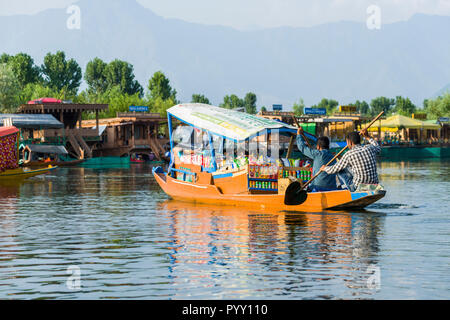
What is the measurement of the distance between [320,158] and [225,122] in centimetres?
425

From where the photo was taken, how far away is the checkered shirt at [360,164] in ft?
60.1

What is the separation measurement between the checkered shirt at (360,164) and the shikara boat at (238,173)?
1.41ft

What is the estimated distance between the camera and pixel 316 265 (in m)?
12.3

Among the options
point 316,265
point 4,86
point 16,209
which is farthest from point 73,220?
point 4,86

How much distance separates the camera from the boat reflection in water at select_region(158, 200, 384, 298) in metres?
11.0

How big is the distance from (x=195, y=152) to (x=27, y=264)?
13.0 m

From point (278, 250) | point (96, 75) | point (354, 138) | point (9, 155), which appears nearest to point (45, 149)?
point (9, 155)

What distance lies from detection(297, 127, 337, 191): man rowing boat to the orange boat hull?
34 cm

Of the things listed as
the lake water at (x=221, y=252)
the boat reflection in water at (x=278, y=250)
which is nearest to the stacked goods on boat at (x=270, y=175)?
the boat reflection in water at (x=278, y=250)

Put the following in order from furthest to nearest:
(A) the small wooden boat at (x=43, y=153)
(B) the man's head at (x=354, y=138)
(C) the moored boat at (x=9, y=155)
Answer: (A) the small wooden boat at (x=43, y=153) → (C) the moored boat at (x=9, y=155) → (B) the man's head at (x=354, y=138)

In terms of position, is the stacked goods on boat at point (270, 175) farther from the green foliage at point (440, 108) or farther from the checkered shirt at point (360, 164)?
the green foliage at point (440, 108)

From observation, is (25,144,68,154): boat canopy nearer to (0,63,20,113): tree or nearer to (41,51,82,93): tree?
(0,63,20,113): tree
